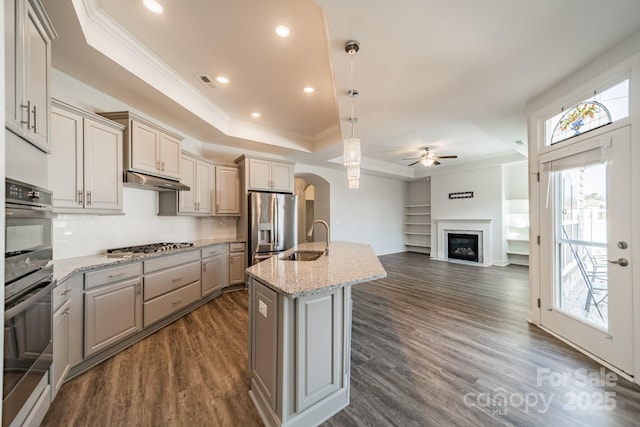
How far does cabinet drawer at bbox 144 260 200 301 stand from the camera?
2545 mm

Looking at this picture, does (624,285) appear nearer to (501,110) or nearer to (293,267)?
(501,110)

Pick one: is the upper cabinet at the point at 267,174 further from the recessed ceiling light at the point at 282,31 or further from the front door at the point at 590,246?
the front door at the point at 590,246

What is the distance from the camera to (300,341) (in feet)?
4.62

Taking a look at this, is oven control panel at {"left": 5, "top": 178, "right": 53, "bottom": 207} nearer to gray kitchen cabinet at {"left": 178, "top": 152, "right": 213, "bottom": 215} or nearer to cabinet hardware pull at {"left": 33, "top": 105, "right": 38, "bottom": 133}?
cabinet hardware pull at {"left": 33, "top": 105, "right": 38, "bottom": 133}

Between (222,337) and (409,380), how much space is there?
1897 mm

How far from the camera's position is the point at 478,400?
5.55 ft

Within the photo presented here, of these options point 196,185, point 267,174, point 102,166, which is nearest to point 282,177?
point 267,174

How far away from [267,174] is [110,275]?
284 centimetres

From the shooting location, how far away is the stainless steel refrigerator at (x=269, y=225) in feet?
13.6

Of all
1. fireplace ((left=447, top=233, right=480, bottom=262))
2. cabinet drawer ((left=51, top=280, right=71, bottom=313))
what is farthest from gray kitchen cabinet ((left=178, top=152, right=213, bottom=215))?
fireplace ((left=447, top=233, right=480, bottom=262))

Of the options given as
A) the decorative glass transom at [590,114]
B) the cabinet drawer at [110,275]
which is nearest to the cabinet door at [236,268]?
the cabinet drawer at [110,275]

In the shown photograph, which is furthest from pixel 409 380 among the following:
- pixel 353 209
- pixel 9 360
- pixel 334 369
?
pixel 353 209

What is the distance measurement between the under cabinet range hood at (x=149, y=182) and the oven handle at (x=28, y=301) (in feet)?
4.65

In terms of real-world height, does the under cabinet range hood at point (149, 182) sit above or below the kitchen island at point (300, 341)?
above
